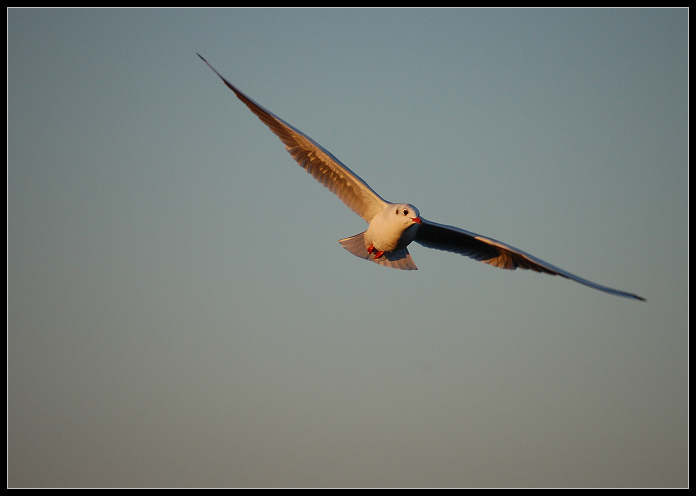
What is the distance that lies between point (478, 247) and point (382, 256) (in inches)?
54.9

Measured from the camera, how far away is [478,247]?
32.1 ft

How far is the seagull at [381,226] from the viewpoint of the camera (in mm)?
9047

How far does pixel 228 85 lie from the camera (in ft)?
30.3

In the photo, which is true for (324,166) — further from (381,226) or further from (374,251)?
(374,251)

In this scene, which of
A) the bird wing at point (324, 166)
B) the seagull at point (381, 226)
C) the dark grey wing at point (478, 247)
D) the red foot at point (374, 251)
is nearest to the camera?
the dark grey wing at point (478, 247)

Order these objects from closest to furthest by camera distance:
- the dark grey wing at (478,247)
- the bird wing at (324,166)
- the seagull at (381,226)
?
1. the dark grey wing at (478,247)
2. the seagull at (381,226)
3. the bird wing at (324,166)

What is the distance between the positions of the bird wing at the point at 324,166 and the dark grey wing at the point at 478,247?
84 centimetres

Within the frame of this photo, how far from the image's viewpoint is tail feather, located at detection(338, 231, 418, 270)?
991 centimetres

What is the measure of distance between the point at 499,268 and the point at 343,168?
2631mm

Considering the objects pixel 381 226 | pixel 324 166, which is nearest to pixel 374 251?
pixel 381 226

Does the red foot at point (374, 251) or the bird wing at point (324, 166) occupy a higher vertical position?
the bird wing at point (324, 166)

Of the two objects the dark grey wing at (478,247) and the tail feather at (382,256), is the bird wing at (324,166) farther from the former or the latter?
the dark grey wing at (478,247)

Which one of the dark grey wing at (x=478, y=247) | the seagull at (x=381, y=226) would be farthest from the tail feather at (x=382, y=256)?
the dark grey wing at (x=478, y=247)

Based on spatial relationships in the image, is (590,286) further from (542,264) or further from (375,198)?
(375,198)
